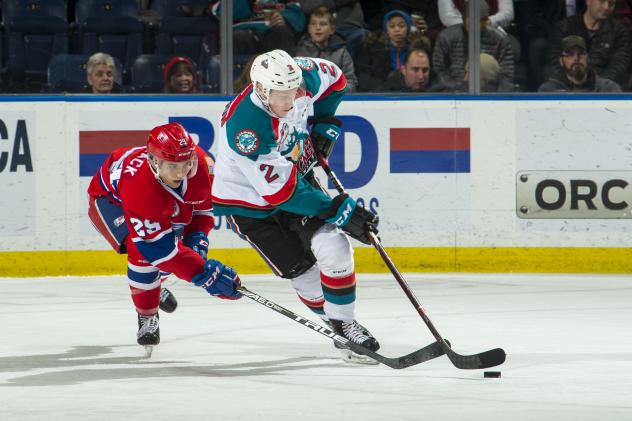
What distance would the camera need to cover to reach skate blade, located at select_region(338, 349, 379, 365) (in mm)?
4613

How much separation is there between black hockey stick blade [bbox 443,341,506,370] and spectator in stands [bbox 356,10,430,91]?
3.03 meters

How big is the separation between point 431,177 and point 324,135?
7.16 feet

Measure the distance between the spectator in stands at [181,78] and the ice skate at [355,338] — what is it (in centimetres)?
276

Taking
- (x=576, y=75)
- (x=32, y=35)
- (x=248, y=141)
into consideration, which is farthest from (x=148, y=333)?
(x=576, y=75)

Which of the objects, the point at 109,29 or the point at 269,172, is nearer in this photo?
the point at 269,172

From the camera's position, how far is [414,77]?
7168 mm

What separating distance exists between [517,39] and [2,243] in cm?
295

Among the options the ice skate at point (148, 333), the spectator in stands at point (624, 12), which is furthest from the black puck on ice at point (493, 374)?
the spectator in stands at point (624, 12)

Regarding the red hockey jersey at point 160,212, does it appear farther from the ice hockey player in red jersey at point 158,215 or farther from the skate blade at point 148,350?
the skate blade at point 148,350

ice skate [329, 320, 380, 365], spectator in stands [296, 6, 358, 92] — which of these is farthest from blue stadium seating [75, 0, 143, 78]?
ice skate [329, 320, 380, 365]

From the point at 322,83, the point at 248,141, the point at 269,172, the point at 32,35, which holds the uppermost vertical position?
the point at 32,35

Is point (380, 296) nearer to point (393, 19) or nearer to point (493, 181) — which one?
point (493, 181)

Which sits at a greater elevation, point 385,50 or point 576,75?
point 385,50

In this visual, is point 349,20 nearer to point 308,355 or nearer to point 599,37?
point 599,37
